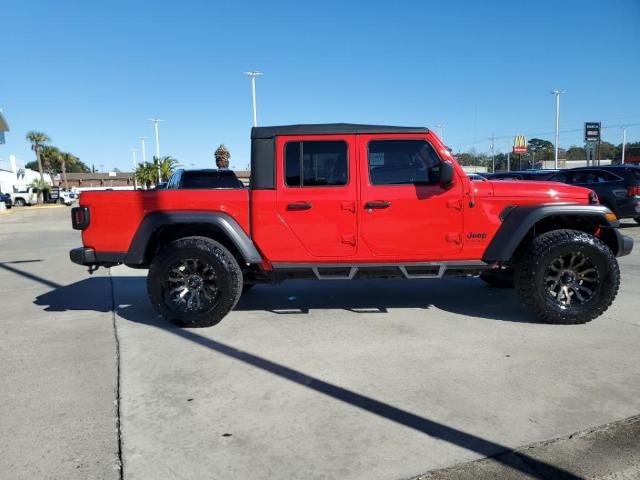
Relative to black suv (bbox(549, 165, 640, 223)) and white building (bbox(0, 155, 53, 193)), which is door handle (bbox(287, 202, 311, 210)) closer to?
black suv (bbox(549, 165, 640, 223))

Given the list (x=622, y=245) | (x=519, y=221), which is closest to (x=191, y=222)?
(x=519, y=221)

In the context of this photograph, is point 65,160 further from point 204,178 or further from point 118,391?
point 118,391

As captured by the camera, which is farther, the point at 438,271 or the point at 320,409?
the point at 438,271

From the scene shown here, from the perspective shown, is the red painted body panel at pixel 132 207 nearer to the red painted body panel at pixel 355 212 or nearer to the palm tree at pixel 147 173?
the red painted body panel at pixel 355 212

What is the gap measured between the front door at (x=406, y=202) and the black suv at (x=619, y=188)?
9.18 meters

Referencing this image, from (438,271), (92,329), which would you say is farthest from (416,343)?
(92,329)

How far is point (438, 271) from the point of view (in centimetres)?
502

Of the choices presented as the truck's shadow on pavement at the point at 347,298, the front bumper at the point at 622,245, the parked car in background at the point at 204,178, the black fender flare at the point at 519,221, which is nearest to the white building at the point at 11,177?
the parked car in background at the point at 204,178

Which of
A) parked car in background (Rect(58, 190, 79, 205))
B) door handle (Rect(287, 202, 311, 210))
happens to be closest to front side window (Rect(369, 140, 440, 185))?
door handle (Rect(287, 202, 311, 210))

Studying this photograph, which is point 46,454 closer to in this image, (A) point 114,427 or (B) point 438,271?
(A) point 114,427

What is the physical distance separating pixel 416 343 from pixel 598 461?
196 cm

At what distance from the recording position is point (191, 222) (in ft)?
16.2

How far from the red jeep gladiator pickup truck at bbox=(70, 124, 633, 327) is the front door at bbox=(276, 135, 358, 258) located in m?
0.01

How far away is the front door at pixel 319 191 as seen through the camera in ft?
16.1
